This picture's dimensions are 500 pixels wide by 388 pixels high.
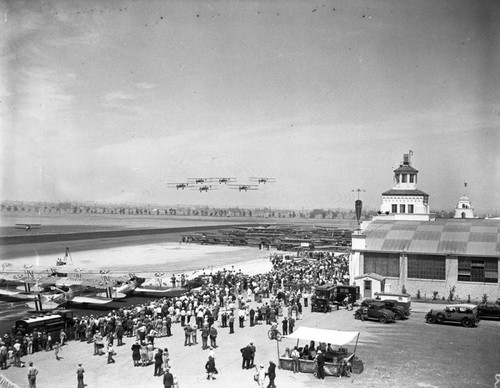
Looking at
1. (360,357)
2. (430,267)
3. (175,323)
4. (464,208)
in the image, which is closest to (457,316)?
(430,267)

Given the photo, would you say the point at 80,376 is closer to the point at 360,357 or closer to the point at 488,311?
the point at 360,357

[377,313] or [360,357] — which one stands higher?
[377,313]

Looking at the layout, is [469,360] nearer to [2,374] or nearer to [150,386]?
[150,386]

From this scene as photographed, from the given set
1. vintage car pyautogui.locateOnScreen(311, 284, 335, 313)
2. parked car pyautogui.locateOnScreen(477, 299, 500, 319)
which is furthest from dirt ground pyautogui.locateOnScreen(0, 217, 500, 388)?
vintage car pyautogui.locateOnScreen(311, 284, 335, 313)

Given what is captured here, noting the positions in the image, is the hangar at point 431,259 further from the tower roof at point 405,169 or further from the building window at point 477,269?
the tower roof at point 405,169

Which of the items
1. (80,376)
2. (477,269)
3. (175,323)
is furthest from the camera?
(477,269)

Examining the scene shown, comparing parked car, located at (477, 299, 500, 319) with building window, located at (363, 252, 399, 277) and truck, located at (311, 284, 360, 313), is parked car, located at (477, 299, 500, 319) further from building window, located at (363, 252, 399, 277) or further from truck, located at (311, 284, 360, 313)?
building window, located at (363, 252, 399, 277)
